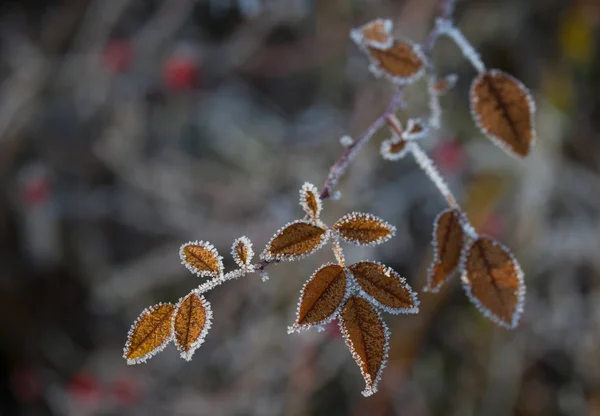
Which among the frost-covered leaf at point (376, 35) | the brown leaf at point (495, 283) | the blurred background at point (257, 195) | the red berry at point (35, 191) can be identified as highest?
the frost-covered leaf at point (376, 35)

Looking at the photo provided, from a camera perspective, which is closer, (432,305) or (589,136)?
(432,305)

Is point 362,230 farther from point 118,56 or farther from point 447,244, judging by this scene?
point 118,56

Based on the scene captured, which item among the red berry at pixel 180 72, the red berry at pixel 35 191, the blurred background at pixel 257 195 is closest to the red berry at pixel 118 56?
the blurred background at pixel 257 195

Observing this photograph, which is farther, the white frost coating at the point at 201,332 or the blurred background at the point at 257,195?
the blurred background at the point at 257,195

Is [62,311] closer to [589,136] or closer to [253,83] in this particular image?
[253,83]

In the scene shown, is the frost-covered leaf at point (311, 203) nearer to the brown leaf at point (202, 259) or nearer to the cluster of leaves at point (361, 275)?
the cluster of leaves at point (361, 275)

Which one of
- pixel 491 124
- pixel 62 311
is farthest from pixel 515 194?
pixel 62 311

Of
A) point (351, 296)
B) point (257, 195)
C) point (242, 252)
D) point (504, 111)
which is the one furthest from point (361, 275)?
point (257, 195)
